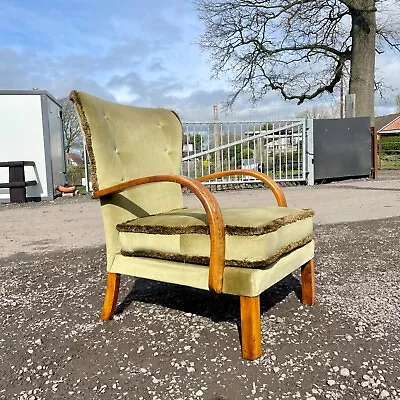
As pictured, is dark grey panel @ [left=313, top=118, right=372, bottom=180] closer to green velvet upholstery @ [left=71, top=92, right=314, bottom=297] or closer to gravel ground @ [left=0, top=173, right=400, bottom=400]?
gravel ground @ [left=0, top=173, right=400, bottom=400]

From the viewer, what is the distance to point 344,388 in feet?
4.32

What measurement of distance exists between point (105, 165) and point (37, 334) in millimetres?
789

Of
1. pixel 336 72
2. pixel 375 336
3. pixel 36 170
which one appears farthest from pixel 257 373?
pixel 336 72

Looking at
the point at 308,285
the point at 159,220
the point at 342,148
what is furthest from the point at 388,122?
the point at 159,220

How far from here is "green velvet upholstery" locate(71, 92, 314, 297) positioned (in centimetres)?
150

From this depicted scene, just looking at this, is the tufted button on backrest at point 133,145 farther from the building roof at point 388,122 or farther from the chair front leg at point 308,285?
the building roof at point 388,122

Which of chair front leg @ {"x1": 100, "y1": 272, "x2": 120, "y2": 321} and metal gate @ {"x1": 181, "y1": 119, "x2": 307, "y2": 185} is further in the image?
metal gate @ {"x1": 181, "y1": 119, "x2": 307, "y2": 185}

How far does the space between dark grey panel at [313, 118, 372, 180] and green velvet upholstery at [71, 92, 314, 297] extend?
673 centimetres

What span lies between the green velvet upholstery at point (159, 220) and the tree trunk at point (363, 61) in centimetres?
961

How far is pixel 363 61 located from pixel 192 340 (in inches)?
432

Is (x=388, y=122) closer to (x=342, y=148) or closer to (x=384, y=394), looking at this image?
(x=342, y=148)

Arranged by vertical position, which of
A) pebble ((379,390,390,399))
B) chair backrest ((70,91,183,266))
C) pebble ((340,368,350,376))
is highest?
chair backrest ((70,91,183,266))

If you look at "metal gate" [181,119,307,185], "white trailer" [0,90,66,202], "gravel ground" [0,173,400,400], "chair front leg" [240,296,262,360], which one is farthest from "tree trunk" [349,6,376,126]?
"chair front leg" [240,296,262,360]

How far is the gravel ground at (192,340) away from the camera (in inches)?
53.1
